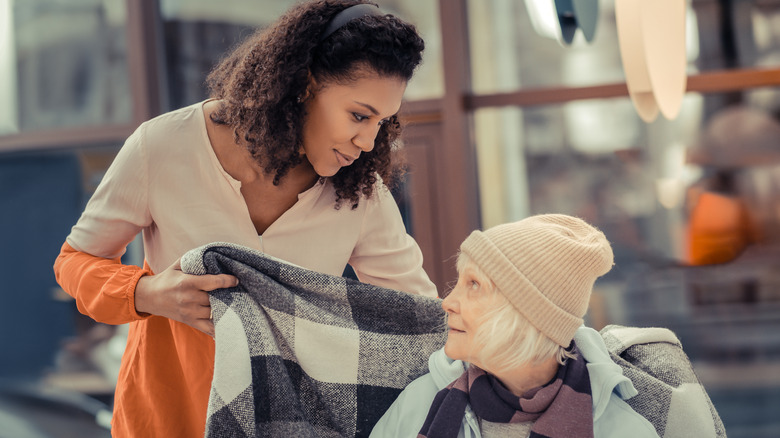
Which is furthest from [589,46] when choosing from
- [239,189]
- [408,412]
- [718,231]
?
[408,412]

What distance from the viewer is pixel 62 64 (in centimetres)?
398

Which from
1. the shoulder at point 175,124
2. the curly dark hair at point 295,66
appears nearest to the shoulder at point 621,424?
the curly dark hair at point 295,66

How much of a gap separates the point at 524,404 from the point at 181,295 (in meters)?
0.67

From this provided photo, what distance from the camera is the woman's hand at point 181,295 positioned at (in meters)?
1.51

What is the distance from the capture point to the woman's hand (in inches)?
59.3

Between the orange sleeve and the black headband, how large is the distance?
619mm

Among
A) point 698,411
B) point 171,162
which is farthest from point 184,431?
point 698,411

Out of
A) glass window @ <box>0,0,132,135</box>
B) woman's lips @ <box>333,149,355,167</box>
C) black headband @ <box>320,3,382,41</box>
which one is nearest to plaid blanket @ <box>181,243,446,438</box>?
woman's lips @ <box>333,149,355,167</box>

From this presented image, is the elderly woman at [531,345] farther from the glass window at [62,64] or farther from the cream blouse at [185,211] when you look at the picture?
the glass window at [62,64]

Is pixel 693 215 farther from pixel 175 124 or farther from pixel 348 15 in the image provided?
pixel 175 124

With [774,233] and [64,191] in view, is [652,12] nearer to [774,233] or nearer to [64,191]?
[774,233]

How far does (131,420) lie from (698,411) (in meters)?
1.15

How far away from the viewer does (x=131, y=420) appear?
1.70 m

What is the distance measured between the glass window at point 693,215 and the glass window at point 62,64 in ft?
6.27
